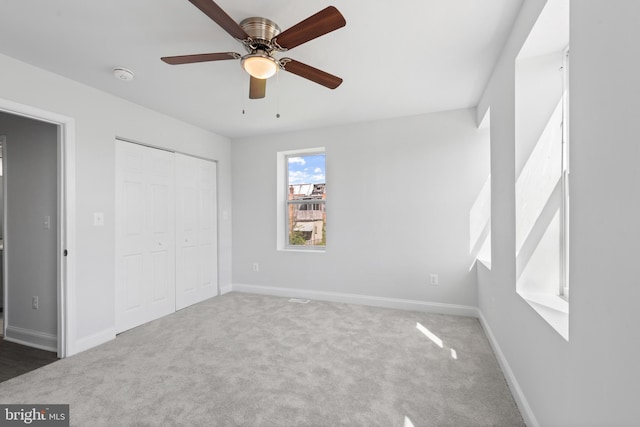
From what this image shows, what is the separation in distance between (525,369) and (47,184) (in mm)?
4194

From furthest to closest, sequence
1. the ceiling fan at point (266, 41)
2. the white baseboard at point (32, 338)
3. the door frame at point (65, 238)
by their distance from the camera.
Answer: the white baseboard at point (32, 338)
the door frame at point (65, 238)
the ceiling fan at point (266, 41)

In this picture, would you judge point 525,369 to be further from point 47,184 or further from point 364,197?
point 47,184

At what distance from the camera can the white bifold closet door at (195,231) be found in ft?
12.5

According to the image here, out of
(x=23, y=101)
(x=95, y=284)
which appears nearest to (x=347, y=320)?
(x=95, y=284)

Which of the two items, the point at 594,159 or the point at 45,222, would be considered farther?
the point at 45,222

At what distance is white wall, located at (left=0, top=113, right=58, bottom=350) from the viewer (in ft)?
9.09

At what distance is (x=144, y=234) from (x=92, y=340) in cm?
115

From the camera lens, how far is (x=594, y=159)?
104 centimetres

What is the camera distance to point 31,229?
2891 millimetres

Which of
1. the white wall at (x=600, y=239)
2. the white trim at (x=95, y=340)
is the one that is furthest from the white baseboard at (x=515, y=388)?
the white trim at (x=95, y=340)

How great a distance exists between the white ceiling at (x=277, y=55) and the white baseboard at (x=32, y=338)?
8.05ft

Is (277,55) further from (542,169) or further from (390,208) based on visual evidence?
(390,208)

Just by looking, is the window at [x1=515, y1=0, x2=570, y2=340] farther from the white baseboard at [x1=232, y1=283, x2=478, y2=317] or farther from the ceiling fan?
the white baseboard at [x1=232, y1=283, x2=478, y2=317]

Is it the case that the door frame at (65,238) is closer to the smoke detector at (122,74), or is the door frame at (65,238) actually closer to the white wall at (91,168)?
the white wall at (91,168)
